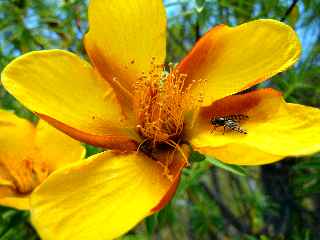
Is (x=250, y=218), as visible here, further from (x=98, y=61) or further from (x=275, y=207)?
(x=98, y=61)

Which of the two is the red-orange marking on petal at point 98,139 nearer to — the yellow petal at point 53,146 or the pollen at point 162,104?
the pollen at point 162,104

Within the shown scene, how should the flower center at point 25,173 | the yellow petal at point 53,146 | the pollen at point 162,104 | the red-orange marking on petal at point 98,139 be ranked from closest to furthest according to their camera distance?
the red-orange marking on petal at point 98,139
the pollen at point 162,104
the yellow petal at point 53,146
the flower center at point 25,173

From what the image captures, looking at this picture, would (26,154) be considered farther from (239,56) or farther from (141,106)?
(239,56)

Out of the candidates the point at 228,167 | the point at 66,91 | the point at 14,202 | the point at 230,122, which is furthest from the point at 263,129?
the point at 14,202

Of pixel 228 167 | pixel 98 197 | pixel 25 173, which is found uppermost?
pixel 98 197

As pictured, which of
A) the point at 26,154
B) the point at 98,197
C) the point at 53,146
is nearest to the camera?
the point at 98,197

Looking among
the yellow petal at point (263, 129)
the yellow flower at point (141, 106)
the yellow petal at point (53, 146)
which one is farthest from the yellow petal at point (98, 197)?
the yellow petal at point (53, 146)

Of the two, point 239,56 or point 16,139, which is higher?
point 239,56

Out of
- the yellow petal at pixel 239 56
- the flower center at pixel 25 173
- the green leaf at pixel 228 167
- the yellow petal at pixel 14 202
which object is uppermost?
the yellow petal at pixel 239 56
